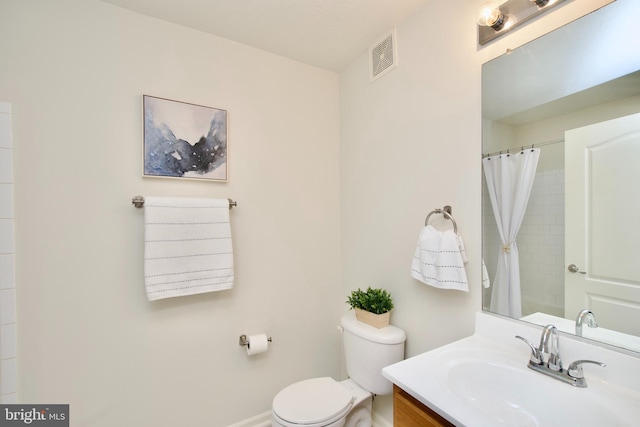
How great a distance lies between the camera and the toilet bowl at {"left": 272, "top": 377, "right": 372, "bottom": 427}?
1.26 m

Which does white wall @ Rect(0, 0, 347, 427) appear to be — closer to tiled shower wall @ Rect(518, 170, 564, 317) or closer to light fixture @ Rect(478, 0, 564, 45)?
light fixture @ Rect(478, 0, 564, 45)

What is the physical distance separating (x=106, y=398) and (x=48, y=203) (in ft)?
3.13

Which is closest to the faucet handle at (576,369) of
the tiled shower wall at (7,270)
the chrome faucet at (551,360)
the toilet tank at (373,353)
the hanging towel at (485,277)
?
the chrome faucet at (551,360)

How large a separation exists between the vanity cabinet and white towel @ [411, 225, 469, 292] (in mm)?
480

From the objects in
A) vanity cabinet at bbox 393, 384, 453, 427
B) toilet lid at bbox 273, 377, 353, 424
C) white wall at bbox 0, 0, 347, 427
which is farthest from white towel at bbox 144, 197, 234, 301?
vanity cabinet at bbox 393, 384, 453, 427

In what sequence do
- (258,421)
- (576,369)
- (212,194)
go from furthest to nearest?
(258,421) → (212,194) → (576,369)

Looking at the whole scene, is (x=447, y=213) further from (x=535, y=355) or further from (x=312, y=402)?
(x=312, y=402)

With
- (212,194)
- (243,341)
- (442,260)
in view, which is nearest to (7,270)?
(212,194)

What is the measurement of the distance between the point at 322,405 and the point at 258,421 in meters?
0.64

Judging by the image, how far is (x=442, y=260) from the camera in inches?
46.9

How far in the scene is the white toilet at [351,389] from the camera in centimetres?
129

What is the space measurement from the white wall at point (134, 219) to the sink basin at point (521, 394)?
3.66 ft

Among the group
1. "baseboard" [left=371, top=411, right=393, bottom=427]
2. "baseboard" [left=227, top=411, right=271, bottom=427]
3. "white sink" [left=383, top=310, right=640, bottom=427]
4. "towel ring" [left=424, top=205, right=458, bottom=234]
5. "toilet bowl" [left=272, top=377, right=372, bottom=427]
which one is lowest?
"baseboard" [left=227, top=411, right=271, bottom=427]


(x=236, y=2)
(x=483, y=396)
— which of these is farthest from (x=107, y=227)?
(x=483, y=396)
